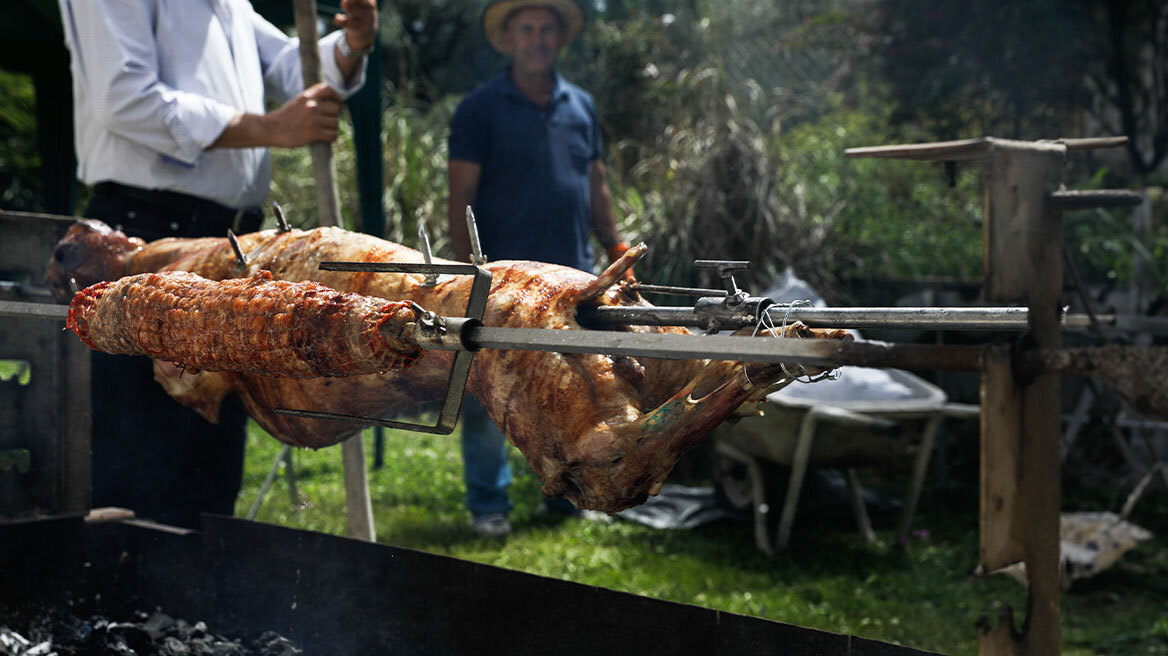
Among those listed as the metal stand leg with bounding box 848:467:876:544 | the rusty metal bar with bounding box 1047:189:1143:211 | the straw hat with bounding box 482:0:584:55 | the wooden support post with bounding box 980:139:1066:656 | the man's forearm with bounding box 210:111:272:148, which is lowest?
the metal stand leg with bounding box 848:467:876:544

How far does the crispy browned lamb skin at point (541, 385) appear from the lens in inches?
65.4

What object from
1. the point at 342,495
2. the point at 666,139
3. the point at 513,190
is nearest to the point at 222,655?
the point at 513,190

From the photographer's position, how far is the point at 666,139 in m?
7.68

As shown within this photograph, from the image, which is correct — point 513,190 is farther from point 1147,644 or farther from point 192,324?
point 1147,644

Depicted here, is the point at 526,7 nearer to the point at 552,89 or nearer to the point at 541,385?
the point at 552,89

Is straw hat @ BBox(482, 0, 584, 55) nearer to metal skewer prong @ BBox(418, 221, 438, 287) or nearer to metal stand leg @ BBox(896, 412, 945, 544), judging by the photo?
metal stand leg @ BBox(896, 412, 945, 544)

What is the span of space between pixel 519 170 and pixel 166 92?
203 cm

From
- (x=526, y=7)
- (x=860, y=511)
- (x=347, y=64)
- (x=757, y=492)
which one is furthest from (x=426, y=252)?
(x=860, y=511)

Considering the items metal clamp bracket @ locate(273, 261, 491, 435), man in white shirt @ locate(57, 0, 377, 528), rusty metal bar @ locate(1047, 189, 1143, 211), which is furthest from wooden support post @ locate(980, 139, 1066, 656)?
man in white shirt @ locate(57, 0, 377, 528)

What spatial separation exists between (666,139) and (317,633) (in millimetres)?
5963

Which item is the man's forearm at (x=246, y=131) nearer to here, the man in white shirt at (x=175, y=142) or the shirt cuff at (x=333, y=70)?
the man in white shirt at (x=175, y=142)

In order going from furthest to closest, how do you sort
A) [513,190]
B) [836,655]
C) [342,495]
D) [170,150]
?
Result: 1. [342,495]
2. [513,190]
3. [170,150]
4. [836,655]

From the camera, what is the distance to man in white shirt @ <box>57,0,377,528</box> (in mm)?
2713

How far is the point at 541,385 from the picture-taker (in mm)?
1836
